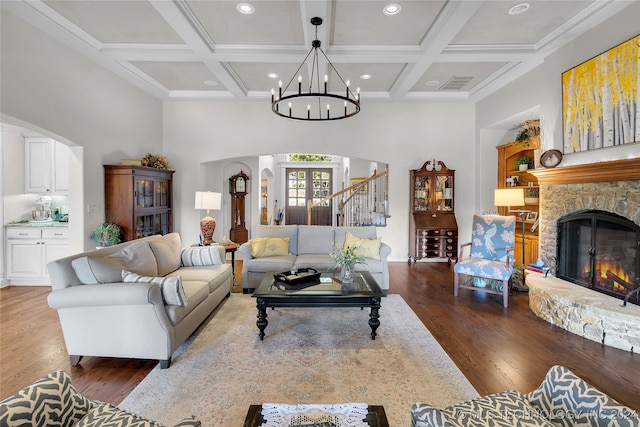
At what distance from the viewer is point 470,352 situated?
2941mm

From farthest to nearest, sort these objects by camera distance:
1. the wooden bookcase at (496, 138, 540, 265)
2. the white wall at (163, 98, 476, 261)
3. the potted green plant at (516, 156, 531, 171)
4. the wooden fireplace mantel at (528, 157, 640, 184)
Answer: the white wall at (163, 98, 476, 261) → the potted green plant at (516, 156, 531, 171) → the wooden bookcase at (496, 138, 540, 265) → the wooden fireplace mantel at (528, 157, 640, 184)

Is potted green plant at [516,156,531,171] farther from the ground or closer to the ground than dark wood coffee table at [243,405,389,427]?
farther from the ground

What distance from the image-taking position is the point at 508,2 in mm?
3500

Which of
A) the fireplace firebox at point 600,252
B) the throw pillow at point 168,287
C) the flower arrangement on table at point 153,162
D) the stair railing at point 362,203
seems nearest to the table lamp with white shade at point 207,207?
the flower arrangement on table at point 153,162

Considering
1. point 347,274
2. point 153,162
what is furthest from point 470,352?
point 153,162

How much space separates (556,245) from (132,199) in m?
6.31

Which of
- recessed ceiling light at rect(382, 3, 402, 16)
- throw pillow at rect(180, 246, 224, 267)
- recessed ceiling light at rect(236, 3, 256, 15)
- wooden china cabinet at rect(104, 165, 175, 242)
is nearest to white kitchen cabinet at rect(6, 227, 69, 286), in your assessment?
wooden china cabinet at rect(104, 165, 175, 242)

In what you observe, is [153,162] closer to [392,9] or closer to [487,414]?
[392,9]

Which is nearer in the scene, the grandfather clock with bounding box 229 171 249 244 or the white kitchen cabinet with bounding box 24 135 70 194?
the white kitchen cabinet with bounding box 24 135 70 194

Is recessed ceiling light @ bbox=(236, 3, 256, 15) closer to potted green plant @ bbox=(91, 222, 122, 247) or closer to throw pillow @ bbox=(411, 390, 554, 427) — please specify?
potted green plant @ bbox=(91, 222, 122, 247)

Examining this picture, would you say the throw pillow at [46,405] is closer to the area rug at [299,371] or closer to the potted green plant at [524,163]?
the area rug at [299,371]

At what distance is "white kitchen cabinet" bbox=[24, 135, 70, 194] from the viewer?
5090 millimetres

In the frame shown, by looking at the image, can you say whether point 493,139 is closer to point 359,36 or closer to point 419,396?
point 359,36

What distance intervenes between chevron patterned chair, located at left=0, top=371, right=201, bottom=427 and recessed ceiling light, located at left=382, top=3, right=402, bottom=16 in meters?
4.05
